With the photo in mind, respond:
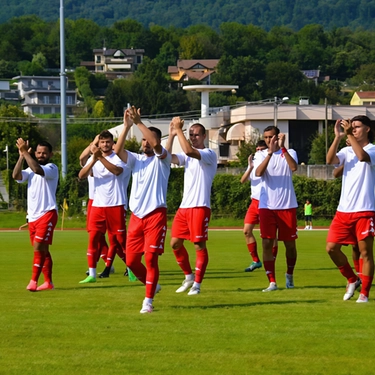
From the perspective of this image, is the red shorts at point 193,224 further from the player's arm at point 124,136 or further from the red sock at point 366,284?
the red sock at point 366,284

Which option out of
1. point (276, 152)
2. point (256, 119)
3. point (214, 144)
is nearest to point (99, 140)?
point (276, 152)

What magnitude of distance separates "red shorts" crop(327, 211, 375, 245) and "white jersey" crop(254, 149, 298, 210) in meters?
1.77

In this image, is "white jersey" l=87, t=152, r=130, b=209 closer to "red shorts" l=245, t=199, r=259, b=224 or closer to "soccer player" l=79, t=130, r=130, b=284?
"soccer player" l=79, t=130, r=130, b=284

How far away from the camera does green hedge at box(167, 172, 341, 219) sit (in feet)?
164

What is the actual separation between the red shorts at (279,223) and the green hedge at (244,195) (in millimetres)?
36000

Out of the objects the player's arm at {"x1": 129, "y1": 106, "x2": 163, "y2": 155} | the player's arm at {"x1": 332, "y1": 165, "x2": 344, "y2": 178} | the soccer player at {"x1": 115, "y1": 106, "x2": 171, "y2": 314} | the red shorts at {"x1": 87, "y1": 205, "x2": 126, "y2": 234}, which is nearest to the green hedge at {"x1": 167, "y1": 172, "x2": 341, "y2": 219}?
the red shorts at {"x1": 87, "y1": 205, "x2": 126, "y2": 234}

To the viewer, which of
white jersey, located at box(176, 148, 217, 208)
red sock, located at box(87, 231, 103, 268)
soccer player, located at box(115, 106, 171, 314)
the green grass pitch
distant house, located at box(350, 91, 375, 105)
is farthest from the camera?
distant house, located at box(350, 91, 375, 105)

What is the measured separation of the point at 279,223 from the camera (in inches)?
548

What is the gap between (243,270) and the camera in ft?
58.9

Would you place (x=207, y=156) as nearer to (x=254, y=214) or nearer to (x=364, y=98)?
(x=254, y=214)

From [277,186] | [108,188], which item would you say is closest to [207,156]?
[277,186]

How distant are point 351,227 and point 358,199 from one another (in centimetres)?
39

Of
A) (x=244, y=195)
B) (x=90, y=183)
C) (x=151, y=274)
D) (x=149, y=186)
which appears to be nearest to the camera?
(x=151, y=274)

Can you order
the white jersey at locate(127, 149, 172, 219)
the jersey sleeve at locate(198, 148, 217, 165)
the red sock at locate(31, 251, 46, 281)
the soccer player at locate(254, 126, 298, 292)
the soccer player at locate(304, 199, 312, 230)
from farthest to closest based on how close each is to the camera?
the soccer player at locate(304, 199, 312, 230), the red sock at locate(31, 251, 46, 281), the soccer player at locate(254, 126, 298, 292), the jersey sleeve at locate(198, 148, 217, 165), the white jersey at locate(127, 149, 172, 219)
